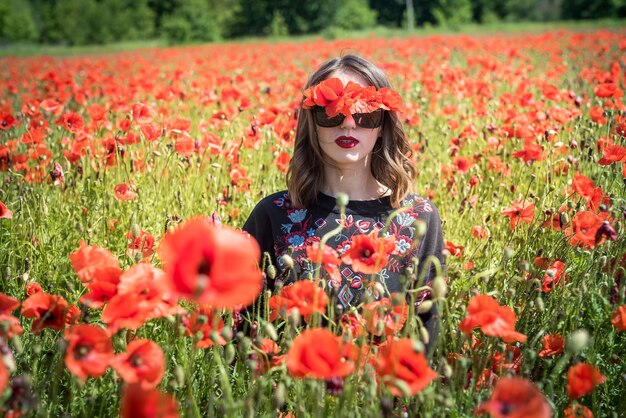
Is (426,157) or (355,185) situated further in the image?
(426,157)

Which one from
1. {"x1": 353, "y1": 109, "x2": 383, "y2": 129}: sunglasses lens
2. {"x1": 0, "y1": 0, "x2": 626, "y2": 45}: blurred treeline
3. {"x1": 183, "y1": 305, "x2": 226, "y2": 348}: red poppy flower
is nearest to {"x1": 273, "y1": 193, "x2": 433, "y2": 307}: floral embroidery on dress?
{"x1": 353, "y1": 109, "x2": 383, "y2": 129}: sunglasses lens

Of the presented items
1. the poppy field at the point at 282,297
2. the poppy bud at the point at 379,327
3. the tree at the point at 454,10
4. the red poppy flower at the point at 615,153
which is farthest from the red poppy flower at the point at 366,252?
the tree at the point at 454,10

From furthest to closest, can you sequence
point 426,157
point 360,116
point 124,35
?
point 124,35, point 426,157, point 360,116

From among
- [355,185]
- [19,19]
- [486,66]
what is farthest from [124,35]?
[355,185]

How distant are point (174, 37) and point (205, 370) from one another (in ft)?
104

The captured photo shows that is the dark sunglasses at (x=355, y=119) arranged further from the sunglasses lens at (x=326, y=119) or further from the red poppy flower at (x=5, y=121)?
the red poppy flower at (x=5, y=121)

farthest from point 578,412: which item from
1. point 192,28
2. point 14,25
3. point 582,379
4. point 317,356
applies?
point 14,25

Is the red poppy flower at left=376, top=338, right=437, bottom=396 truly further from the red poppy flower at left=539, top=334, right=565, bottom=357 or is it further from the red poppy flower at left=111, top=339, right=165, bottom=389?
the red poppy flower at left=539, top=334, right=565, bottom=357

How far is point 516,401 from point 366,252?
1.85 feet

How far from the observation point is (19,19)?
5078 centimetres

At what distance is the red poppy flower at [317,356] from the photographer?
41.3 inches

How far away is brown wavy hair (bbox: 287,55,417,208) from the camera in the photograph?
2252 mm

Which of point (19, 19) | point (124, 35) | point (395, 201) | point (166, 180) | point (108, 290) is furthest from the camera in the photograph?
point (19, 19)

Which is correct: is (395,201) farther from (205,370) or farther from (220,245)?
(220,245)
